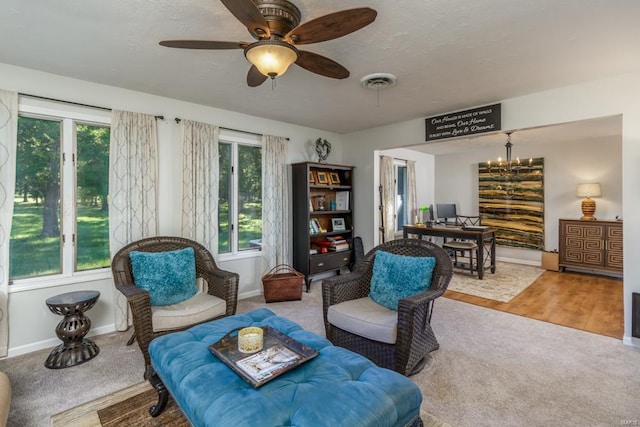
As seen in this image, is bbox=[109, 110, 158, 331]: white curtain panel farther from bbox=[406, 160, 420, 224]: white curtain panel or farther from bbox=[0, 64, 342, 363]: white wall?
bbox=[406, 160, 420, 224]: white curtain panel

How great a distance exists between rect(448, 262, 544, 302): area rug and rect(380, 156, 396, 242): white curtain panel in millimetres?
1469

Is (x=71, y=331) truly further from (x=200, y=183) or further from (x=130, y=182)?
(x=200, y=183)

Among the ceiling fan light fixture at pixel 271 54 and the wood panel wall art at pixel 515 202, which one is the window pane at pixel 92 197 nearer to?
the ceiling fan light fixture at pixel 271 54

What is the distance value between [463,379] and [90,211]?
3677 millimetres

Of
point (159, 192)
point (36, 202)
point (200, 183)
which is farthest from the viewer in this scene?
point (200, 183)

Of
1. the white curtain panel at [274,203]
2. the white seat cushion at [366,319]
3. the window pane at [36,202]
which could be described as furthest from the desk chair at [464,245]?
the window pane at [36,202]

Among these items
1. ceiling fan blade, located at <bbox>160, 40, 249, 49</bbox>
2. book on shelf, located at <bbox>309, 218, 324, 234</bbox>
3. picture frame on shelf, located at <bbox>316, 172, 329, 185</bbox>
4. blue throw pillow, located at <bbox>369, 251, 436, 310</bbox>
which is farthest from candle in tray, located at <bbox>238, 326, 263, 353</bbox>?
picture frame on shelf, located at <bbox>316, 172, 329, 185</bbox>

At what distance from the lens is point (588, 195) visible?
17.7 ft

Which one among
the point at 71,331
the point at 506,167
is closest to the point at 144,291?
the point at 71,331

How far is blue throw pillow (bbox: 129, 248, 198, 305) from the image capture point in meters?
2.67

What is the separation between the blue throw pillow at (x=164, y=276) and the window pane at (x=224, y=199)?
3.78 feet

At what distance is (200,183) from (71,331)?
1.85m

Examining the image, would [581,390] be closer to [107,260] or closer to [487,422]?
[487,422]

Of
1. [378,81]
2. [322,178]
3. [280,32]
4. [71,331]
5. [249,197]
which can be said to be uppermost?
[378,81]
